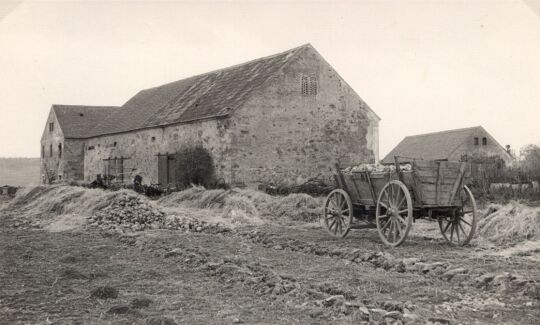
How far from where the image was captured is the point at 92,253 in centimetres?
975

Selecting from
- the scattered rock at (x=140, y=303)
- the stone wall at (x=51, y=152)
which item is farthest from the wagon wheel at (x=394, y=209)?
the stone wall at (x=51, y=152)

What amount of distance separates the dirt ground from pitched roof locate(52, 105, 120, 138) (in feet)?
92.5

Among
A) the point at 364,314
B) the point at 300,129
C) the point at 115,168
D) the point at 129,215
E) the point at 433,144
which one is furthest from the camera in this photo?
the point at 433,144

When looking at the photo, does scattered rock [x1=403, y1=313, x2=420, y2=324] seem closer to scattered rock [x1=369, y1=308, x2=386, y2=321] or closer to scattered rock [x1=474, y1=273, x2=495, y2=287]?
scattered rock [x1=369, y1=308, x2=386, y2=321]

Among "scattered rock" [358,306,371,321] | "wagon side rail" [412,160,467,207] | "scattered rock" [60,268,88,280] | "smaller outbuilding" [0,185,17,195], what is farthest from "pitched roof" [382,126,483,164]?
"scattered rock" [358,306,371,321]

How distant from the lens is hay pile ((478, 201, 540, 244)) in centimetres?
1013

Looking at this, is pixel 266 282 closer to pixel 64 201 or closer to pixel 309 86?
pixel 64 201

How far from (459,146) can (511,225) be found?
32.6m

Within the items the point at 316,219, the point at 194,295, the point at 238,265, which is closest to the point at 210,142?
the point at 316,219

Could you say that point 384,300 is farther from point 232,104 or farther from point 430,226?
point 232,104

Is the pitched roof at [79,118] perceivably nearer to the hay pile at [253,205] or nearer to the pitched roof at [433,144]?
the hay pile at [253,205]

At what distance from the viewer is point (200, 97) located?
2528cm

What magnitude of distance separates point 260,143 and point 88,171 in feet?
52.5

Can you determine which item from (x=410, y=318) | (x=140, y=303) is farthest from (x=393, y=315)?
(x=140, y=303)
